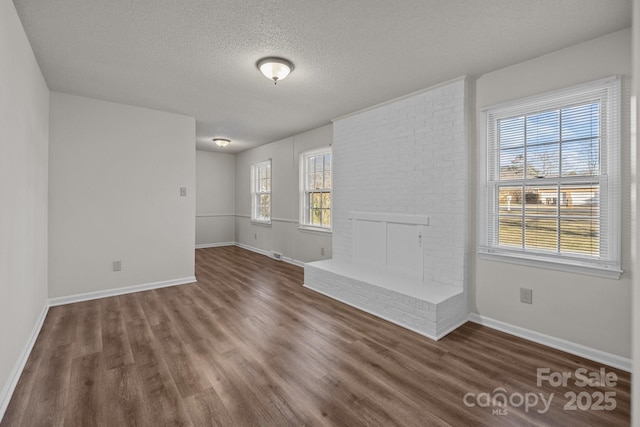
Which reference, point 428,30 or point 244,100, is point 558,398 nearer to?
point 428,30

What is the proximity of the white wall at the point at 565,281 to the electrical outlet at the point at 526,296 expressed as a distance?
0.04 metres

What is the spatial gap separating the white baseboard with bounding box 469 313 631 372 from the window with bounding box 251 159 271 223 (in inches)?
192

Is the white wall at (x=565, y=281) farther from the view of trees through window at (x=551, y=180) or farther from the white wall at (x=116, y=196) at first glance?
the white wall at (x=116, y=196)

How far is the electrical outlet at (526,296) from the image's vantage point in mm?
Answer: 2725

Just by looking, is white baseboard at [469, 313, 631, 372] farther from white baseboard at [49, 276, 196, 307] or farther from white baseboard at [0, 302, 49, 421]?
white baseboard at [49, 276, 196, 307]

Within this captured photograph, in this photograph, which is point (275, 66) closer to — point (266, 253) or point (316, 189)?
point (316, 189)

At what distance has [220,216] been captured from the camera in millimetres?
8055

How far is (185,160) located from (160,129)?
53cm

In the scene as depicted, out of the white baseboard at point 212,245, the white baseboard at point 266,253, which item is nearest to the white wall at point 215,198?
the white baseboard at point 212,245

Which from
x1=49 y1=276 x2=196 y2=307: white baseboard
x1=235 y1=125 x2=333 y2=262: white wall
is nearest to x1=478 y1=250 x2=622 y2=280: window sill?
x1=235 y1=125 x2=333 y2=262: white wall

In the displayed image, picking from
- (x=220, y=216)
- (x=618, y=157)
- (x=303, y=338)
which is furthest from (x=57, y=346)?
(x=220, y=216)

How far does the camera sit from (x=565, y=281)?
8.32 feet

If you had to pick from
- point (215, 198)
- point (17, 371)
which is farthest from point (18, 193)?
point (215, 198)

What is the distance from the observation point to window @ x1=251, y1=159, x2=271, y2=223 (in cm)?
696
